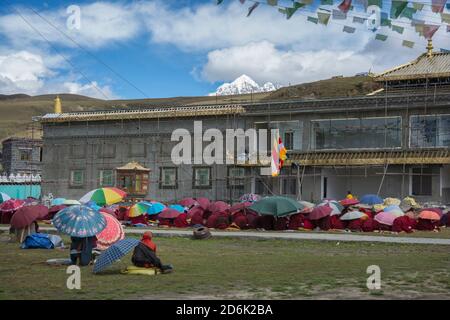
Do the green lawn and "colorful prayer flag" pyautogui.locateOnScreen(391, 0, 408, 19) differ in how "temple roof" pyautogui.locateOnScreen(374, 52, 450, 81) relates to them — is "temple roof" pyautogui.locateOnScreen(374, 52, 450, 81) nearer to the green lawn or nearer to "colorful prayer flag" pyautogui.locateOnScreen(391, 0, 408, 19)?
the green lawn

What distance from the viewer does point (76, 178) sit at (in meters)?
48.4

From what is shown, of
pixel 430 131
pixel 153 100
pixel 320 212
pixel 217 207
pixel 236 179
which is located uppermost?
pixel 153 100

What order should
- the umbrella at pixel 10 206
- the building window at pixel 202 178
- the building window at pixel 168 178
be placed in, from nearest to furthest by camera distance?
the umbrella at pixel 10 206 < the building window at pixel 202 178 < the building window at pixel 168 178

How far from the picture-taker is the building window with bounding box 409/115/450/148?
3816cm

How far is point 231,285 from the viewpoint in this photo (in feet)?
40.6

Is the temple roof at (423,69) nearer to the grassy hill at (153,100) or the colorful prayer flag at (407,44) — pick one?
the grassy hill at (153,100)

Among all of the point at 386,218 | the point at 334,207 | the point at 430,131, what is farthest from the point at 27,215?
the point at 430,131

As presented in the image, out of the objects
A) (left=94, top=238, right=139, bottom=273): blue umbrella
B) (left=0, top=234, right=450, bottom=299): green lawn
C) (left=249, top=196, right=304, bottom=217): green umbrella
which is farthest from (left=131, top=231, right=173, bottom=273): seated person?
(left=249, top=196, right=304, bottom=217): green umbrella

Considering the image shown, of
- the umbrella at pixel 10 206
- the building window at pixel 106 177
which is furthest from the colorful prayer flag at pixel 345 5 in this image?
the building window at pixel 106 177

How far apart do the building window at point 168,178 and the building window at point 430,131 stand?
629 inches

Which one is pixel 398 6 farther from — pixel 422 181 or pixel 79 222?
pixel 422 181

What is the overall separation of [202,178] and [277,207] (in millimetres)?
17559

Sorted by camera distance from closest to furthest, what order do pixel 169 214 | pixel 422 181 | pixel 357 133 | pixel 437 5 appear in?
pixel 437 5, pixel 169 214, pixel 422 181, pixel 357 133

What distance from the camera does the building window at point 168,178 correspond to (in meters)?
45.4
